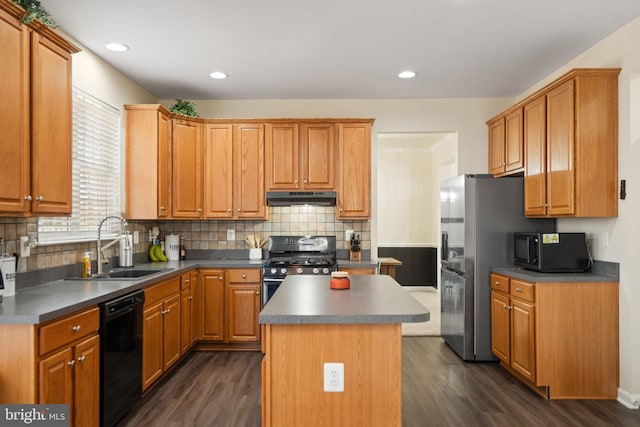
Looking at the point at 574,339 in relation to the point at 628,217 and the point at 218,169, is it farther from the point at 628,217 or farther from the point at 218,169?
the point at 218,169

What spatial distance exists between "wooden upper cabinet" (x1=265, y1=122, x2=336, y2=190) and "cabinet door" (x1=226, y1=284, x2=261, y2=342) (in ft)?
3.65

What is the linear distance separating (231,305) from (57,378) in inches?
89.6

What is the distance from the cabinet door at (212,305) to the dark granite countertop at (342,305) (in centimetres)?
174

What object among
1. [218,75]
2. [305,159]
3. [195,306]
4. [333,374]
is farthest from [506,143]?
[195,306]

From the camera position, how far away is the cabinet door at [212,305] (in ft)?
14.2

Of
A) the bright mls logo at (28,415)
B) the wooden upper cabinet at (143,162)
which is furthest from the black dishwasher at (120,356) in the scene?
the wooden upper cabinet at (143,162)

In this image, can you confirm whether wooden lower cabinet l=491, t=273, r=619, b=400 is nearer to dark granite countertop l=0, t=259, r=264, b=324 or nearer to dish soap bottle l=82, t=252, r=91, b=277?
dark granite countertop l=0, t=259, r=264, b=324

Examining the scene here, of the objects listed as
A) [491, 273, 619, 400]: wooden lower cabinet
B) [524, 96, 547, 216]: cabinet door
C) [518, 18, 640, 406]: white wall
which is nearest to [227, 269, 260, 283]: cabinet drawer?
[491, 273, 619, 400]: wooden lower cabinet

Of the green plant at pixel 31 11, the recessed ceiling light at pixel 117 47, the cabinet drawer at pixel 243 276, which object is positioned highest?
the recessed ceiling light at pixel 117 47

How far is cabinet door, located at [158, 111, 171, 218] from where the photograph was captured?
4102 mm

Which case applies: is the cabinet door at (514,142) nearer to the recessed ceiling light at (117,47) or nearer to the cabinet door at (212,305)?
the cabinet door at (212,305)

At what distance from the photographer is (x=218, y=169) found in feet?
15.1

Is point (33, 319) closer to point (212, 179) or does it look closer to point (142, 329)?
point (142, 329)

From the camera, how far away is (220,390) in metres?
3.34
